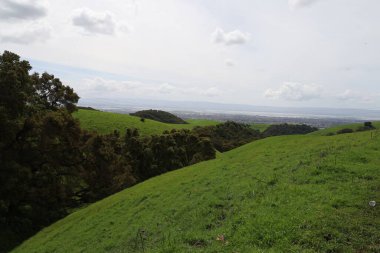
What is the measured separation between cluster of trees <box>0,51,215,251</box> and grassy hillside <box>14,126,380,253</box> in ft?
30.6

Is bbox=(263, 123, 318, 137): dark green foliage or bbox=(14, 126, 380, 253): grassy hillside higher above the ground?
bbox=(14, 126, 380, 253): grassy hillside

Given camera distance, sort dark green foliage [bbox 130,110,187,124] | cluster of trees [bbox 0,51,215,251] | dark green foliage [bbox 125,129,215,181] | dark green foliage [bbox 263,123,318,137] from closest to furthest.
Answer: cluster of trees [bbox 0,51,215,251], dark green foliage [bbox 125,129,215,181], dark green foliage [bbox 263,123,318,137], dark green foliage [bbox 130,110,187,124]

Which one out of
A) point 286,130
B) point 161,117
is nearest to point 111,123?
point 161,117

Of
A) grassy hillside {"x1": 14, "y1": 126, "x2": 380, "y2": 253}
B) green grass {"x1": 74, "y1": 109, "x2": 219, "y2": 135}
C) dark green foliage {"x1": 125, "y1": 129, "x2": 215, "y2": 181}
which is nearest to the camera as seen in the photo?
grassy hillside {"x1": 14, "y1": 126, "x2": 380, "y2": 253}

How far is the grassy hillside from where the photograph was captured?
11.6 meters

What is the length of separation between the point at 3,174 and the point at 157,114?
159777 mm

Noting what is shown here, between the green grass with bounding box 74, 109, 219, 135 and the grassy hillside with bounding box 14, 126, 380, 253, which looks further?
the green grass with bounding box 74, 109, 219, 135

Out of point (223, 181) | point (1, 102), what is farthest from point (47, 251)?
point (1, 102)

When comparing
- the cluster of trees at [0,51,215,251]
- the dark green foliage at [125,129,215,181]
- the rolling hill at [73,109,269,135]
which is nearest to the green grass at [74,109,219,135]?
the rolling hill at [73,109,269,135]

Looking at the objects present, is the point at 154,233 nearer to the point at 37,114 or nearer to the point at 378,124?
the point at 37,114

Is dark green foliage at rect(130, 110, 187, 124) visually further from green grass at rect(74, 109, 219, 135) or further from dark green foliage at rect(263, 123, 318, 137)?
green grass at rect(74, 109, 219, 135)

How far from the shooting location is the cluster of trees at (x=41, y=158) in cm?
3219

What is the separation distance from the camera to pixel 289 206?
13.9 meters

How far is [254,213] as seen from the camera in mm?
13898
